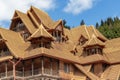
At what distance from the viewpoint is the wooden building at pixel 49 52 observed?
55.8m

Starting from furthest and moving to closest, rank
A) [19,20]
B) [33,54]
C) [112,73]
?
[19,20], [112,73], [33,54]

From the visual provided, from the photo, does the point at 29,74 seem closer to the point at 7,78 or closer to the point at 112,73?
the point at 7,78

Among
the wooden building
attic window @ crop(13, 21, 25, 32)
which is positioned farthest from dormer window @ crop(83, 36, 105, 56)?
attic window @ crop(13, 21, 25, 32)

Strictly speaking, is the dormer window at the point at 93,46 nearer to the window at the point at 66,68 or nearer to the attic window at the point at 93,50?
the attic window at the point at 93,50

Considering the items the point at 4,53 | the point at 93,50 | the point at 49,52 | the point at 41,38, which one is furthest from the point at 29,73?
the point at 93,50

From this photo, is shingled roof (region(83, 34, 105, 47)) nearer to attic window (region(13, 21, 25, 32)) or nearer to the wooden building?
the wooden building

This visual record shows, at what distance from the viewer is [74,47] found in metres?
63.9

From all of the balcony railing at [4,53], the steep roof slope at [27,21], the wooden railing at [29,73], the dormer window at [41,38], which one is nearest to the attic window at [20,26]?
the steep roof slope at [27,21]

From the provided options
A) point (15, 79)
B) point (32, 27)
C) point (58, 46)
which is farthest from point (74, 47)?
point (15, 79)

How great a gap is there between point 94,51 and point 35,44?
35.0 ft

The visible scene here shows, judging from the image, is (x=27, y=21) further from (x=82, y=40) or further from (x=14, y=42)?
(x=82, y=40)

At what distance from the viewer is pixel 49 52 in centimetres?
5528

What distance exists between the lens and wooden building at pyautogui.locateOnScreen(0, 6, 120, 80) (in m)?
55.8

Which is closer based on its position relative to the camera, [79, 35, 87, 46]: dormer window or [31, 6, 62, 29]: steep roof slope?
[31, 6, 62, 29]: steep roof slope
